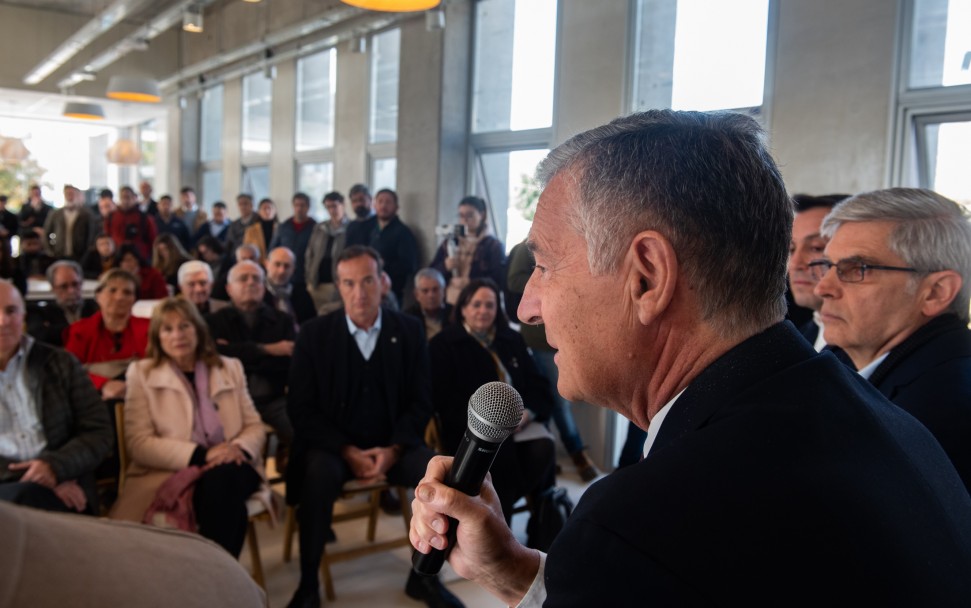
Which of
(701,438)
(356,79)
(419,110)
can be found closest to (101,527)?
(701,438)

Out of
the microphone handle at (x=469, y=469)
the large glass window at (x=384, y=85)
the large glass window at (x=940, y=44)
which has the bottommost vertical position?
the microphone handle at (x=469, y=469)

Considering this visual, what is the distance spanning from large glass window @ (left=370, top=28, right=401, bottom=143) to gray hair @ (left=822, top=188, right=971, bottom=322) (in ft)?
23.4

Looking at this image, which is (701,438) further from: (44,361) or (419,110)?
(419,110)

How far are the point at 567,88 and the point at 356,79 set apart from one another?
3957 millimetres

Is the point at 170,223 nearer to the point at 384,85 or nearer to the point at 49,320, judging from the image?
the point at 384,85

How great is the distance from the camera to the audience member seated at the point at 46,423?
2.99 metres

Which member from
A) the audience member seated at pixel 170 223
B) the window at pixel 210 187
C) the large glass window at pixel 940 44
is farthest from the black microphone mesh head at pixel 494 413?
the window at pixel 210 187

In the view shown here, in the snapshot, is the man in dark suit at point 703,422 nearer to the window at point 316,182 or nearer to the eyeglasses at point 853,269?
the eyeglasses at point 853,269

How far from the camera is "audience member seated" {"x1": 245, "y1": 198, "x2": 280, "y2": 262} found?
30.5ft

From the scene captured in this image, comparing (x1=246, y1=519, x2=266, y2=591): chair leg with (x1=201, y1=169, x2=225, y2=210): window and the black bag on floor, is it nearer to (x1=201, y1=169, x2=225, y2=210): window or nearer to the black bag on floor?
the black bag on floor

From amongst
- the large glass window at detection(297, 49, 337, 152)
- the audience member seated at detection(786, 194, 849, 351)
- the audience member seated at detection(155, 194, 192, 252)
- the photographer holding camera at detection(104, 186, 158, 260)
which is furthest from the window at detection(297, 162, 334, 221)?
the audience member seated at detection(786, 194, 849, 351)

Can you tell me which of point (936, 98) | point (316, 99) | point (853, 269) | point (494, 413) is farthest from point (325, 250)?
point (494, 413)

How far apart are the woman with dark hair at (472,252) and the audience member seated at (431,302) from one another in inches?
17.0

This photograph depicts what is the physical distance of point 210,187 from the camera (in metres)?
14.4
